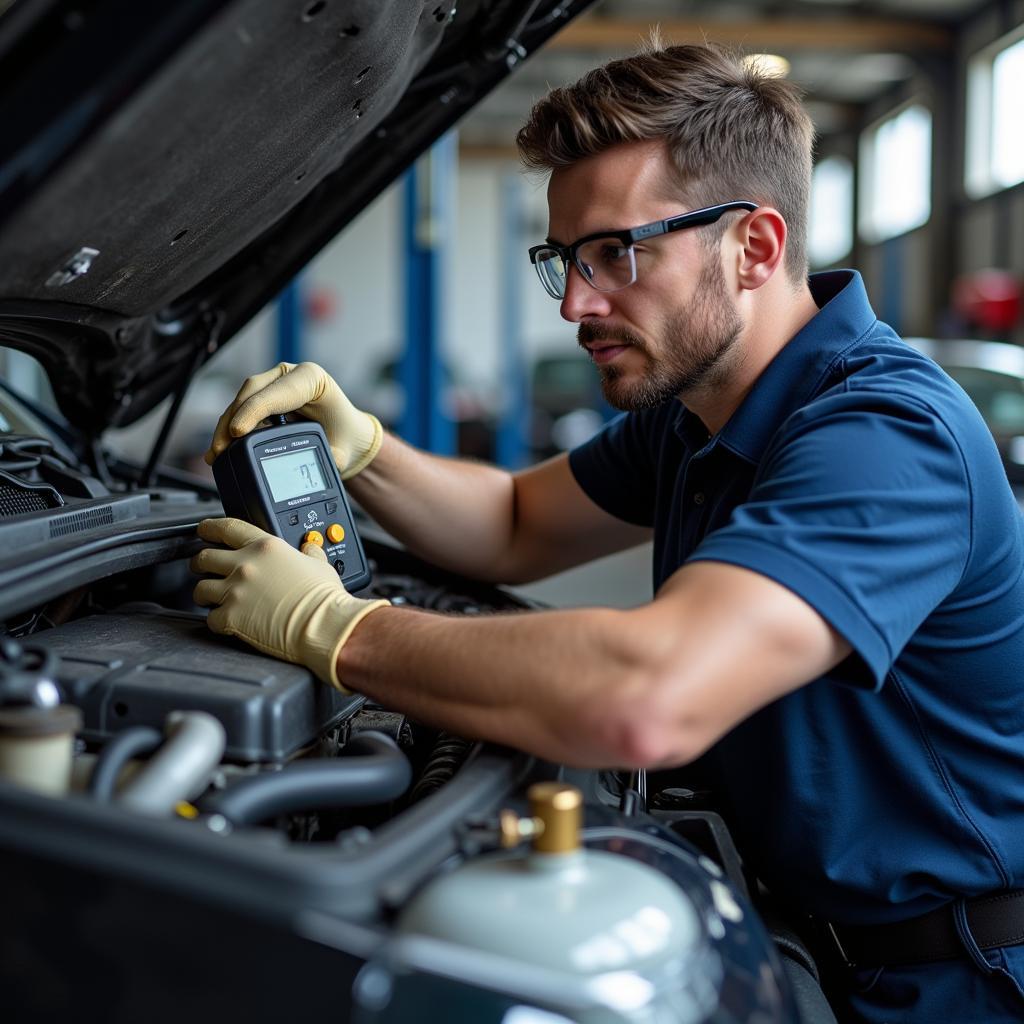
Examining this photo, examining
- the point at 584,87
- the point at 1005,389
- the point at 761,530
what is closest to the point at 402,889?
the point at 761,530

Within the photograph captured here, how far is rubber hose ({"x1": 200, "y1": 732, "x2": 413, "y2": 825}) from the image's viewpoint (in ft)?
2.56

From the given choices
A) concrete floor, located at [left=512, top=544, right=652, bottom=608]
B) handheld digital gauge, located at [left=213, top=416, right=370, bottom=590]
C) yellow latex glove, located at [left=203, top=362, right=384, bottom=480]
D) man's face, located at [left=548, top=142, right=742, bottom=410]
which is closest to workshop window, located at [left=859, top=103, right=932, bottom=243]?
concrete floor, located at [left=512, top=544, right=652, bottom=608]

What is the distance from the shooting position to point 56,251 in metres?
0.99

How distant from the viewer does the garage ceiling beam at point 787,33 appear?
9.20 meters

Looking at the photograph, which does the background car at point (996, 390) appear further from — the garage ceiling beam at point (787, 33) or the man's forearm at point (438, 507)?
the garage ceiling beam at point (787, 33)

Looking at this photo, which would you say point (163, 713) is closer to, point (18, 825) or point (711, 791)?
point (18, 825)

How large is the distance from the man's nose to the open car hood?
0.30 meters

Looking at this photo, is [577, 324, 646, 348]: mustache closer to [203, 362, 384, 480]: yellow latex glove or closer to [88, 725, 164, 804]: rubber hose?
[203, 362, 384, 480]: yellow latex glove

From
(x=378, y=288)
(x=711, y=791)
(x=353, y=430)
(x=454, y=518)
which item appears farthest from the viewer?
(x=378, y=288)

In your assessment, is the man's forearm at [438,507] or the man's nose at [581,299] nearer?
the man's nose at [581,299]

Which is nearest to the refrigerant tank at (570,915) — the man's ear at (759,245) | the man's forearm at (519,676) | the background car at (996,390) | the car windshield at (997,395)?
the man's forearm at (519,676)

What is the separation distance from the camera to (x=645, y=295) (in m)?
1.22

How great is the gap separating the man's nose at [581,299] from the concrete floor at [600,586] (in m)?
1.59

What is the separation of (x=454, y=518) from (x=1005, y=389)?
2177 millimetres
